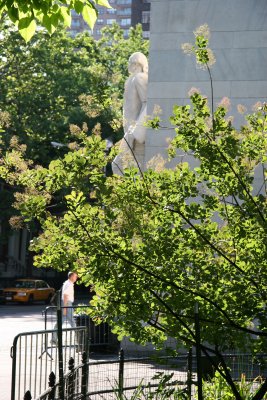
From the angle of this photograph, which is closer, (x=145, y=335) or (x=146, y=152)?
(x=145, y=335)

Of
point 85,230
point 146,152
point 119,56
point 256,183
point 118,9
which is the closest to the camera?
point 85,230

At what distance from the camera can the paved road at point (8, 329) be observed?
1467 centimetres

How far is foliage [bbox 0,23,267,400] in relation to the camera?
Result: 800cm

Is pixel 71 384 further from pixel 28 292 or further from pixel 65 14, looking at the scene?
pixel 28 292

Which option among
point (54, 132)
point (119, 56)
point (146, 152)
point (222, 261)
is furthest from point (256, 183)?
point (119, 56)

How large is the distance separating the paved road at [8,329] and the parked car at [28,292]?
1191 mm

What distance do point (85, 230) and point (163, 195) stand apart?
736mm

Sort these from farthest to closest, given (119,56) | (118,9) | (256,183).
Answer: (118,9)
(119,56)
(256,183)

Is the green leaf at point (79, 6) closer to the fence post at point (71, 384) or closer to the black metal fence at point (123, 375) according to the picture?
the black metal fence at point (123, 375)

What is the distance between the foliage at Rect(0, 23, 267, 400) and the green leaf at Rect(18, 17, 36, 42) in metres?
0.95

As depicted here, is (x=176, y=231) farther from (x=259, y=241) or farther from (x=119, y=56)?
(x=119, y=56)

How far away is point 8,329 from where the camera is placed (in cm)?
2688

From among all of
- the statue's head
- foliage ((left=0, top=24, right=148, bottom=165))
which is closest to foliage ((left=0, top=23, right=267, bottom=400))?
the statue's head

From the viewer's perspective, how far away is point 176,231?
8.15 meters
